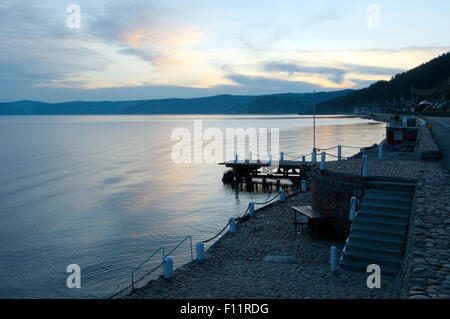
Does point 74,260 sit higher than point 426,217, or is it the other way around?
point 426,217

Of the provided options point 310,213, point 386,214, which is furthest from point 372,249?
point 310,213

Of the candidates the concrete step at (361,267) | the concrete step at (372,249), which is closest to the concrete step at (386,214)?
the concrete step at (372,249)

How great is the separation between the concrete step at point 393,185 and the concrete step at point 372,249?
236 centimetres

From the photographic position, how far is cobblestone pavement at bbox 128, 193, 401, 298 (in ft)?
28.2

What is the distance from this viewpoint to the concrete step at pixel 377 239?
967cm

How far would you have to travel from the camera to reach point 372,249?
9781 mm

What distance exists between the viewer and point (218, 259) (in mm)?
12383

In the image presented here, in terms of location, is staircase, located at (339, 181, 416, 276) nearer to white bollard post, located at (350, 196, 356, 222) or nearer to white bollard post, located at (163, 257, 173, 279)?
white bollard post, located at (350, 196, 356, 222)

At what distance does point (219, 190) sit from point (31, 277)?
18.1 m

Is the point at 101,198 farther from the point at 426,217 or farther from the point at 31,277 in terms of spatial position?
the point at 426,217

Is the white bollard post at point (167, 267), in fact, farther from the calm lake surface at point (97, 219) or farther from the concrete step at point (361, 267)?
the concrete step at point (361, 267)
